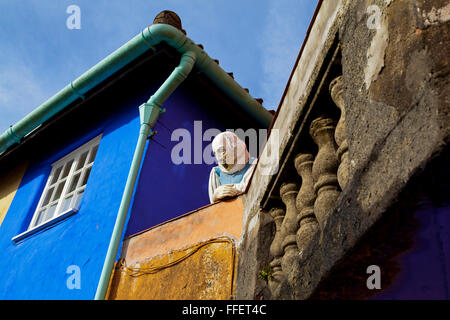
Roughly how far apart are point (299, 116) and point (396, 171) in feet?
3.83

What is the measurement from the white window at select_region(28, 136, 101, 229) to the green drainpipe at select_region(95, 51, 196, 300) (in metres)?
1.32

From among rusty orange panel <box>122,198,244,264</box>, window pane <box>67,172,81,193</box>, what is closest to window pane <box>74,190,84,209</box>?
window pane <box>67,172,81,193</box>

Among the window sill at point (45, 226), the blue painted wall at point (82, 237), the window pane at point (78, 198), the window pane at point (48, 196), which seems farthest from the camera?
the window pane at point (48, 196)

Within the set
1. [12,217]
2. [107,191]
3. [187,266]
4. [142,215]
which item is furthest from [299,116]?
[12,217]

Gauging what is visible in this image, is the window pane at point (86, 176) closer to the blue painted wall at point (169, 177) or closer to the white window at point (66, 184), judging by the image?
the white window at point (66, 184)

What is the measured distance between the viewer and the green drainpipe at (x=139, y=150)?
4.85 m

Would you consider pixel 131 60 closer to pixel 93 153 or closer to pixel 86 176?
pixel 93 153

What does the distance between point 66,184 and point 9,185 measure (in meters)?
2.16

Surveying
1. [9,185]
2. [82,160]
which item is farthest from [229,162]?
[9,185]

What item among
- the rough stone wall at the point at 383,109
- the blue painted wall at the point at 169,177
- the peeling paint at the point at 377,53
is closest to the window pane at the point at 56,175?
the blue painted wall at the point at 169,177

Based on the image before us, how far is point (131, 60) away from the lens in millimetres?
6734

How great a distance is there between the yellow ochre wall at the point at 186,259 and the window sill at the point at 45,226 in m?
1.67

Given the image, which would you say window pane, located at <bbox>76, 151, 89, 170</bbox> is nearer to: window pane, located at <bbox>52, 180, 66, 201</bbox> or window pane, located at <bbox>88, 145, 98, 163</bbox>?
window pane, located at <bbox>88, 145, 98, 163</bbox>

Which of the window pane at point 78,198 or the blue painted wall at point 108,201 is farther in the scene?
the window pane at point 78,198
